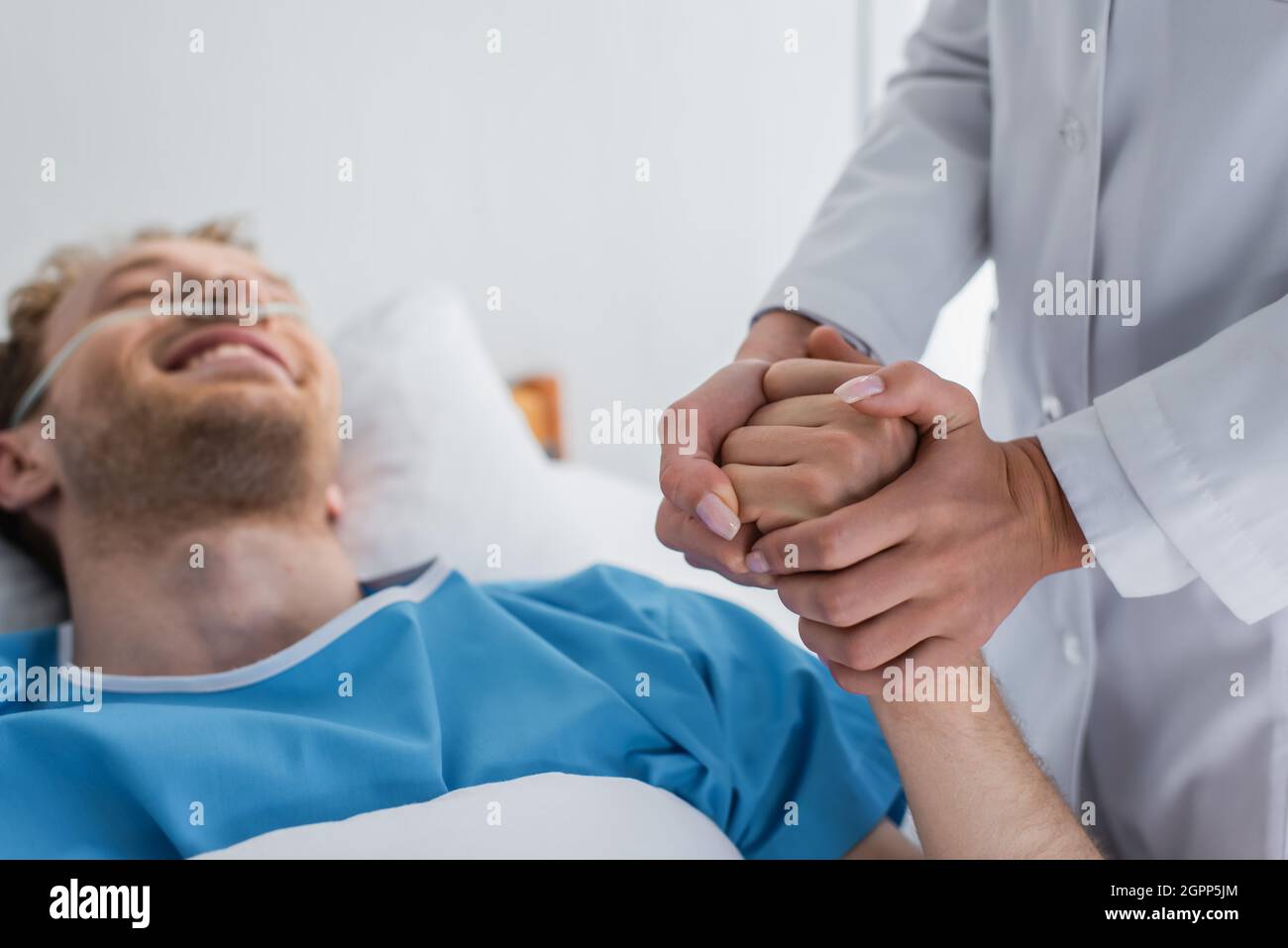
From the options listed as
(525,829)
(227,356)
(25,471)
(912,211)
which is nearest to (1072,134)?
(912,211)

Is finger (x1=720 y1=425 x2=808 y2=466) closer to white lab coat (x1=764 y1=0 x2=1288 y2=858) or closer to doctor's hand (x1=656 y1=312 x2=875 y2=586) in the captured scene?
doctor's hand (x1=656 y1=312 x2=875 y2=586)

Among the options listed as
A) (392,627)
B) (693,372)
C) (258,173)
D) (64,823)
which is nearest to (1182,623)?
(392,627)

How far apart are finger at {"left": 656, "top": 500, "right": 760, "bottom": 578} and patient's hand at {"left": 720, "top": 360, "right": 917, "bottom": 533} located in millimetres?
18

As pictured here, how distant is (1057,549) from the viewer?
79cm

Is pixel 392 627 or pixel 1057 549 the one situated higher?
pixel 1057 549

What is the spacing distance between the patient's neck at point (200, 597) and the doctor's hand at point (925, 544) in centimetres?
63

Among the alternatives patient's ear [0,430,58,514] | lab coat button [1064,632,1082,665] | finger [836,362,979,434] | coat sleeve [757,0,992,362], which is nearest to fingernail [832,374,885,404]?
Result: finger [836,362,979,434]

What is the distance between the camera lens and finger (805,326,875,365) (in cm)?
98

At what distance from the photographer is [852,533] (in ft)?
2.39

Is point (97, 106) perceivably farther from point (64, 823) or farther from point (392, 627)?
point (64, 823)

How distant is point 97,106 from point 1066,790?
173cm

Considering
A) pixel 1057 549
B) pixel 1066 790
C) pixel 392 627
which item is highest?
pixel 1057 549

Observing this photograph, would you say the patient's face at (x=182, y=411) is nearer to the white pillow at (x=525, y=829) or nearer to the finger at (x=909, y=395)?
the white pillow at (x=525, y=829)

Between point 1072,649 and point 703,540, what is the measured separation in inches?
17.0
